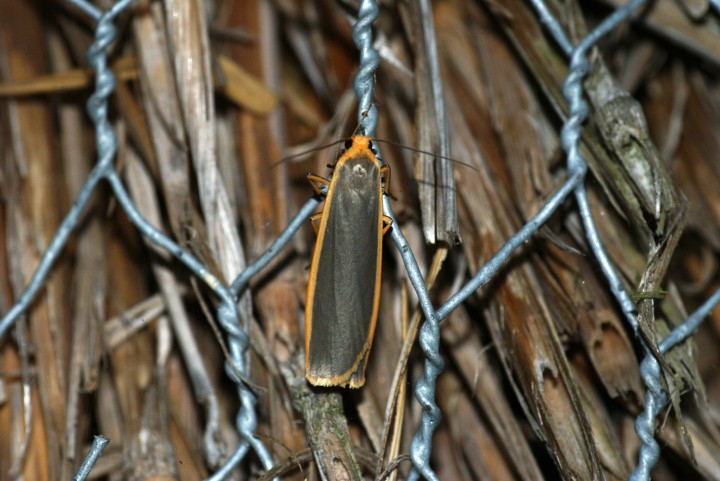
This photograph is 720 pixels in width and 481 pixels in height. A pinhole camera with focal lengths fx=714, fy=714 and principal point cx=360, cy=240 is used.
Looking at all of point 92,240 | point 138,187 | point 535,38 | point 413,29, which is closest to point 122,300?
point 92,240

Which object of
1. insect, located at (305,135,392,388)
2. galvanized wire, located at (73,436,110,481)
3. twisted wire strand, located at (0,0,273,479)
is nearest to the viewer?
galvanized wire, located at (73,436,110,481)

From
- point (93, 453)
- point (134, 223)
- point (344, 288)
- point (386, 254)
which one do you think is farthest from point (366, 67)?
point (93, 453)

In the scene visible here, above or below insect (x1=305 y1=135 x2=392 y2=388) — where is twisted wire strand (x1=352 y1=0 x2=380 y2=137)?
above

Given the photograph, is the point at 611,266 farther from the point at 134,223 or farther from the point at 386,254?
the point at 134,223

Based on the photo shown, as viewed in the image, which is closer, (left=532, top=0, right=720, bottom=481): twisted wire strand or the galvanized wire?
the galvanized wire

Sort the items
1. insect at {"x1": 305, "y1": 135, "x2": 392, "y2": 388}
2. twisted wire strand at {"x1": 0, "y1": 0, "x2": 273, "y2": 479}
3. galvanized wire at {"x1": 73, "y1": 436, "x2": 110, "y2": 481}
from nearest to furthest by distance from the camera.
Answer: galvanized wire at {"x1": 73, "y1": 436, "x2": 110, "y2": 481} → insect at {"x1": 305, "y1": 135, "x2": 392, "y2": 388} → twisted wire strand at {"x1": 0, "y1": 0, "x2": 273, "y2": 479}

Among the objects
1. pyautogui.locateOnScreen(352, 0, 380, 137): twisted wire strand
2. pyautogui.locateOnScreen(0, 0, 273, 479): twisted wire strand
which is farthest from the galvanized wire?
pyautogui.locateOnScreen(352, 0, 380, 137): twisted wire strand

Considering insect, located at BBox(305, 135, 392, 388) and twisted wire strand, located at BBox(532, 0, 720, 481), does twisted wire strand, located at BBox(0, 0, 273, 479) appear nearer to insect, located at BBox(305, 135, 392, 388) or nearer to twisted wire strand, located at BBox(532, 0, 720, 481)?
insect, located at BBox(305, 135, 392, 388)
